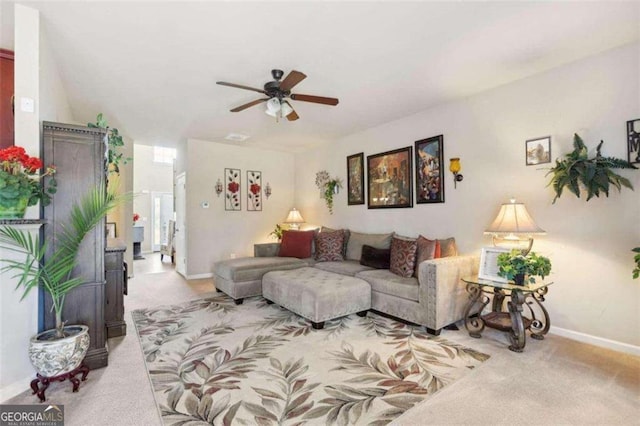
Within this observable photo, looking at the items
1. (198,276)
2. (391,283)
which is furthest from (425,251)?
(198,276)

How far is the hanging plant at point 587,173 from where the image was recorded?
2.54 m

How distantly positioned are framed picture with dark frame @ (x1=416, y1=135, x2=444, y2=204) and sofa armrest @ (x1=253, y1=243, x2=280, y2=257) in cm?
245

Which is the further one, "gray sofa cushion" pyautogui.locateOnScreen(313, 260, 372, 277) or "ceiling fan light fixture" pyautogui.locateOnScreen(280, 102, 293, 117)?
"gray sofa cushion" pyautogui.locateOnScreen(313, 260, 372, 277)

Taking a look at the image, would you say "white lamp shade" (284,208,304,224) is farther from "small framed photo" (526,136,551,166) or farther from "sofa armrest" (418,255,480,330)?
"small framed photo" (526,136,551,166)

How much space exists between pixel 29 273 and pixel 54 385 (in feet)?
2.66

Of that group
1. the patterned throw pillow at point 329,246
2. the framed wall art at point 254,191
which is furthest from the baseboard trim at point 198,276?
Result: the patterned throw pillow at point 329,246

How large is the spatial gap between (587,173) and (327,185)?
12.5ft

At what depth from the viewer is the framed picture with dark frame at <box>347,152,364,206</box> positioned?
16.8 feet

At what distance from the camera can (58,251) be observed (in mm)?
2055

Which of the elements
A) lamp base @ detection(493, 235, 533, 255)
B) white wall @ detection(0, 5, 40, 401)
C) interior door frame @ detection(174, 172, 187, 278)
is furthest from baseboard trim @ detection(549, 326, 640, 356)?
interior door frame @ detection(174, 172, 187, 278)

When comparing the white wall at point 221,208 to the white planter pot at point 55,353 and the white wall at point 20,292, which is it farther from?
the white planter pot at point 55,353

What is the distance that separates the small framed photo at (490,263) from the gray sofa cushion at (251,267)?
2532mm

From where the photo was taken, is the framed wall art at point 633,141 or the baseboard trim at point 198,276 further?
the baseboard trim at point 198,276

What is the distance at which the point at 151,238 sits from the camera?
1012cm
